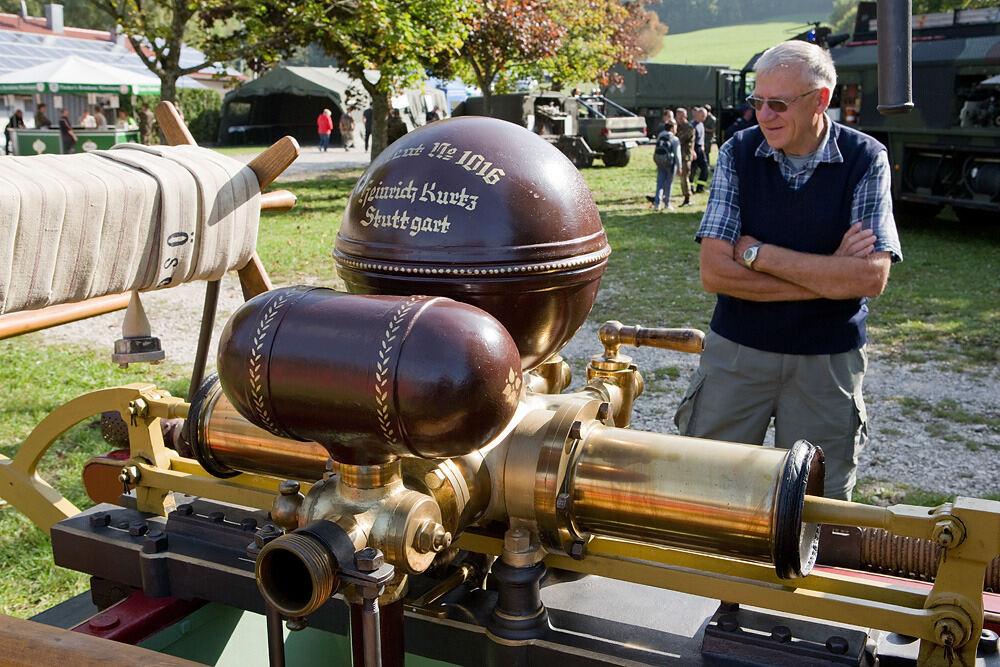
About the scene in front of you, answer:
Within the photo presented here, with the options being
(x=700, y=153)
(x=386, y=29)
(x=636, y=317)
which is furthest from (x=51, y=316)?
(x=700, y=153)

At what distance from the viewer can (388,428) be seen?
1133 millimetres

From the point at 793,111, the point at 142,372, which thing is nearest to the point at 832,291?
the point at 793,111

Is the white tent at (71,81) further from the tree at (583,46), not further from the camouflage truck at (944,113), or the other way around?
the camouflage truck at (944,113)

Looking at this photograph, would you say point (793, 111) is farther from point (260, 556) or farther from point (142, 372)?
→ point (142, 372)

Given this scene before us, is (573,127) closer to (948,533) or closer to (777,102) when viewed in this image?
(777,102)

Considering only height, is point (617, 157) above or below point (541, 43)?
below

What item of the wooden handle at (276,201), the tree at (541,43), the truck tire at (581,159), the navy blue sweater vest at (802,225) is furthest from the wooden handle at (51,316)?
the truck tire at (581,159)

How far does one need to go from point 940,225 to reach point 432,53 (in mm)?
7416

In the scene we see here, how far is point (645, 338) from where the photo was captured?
1956 millimetres

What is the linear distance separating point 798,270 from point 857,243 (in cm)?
16

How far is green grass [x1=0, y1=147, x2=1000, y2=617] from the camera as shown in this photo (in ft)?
11.9

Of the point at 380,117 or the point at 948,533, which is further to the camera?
the point at 380,117

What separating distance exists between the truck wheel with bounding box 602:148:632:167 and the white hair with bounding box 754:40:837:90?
62.8 ft

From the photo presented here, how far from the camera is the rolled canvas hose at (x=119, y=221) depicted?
1.88 meters
